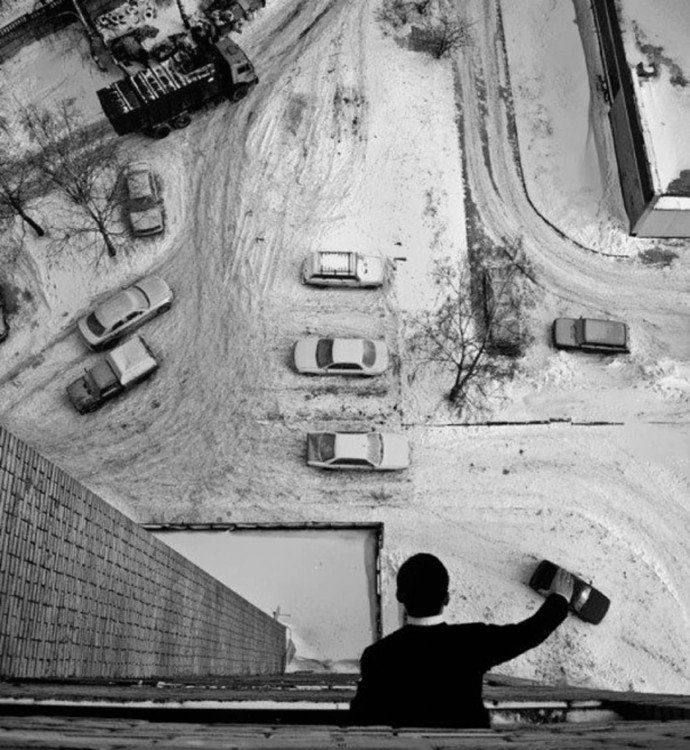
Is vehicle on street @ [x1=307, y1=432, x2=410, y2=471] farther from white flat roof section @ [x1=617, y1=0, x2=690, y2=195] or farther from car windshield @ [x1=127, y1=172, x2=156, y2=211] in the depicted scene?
white flat roof section @ [x1=617, y1=0, x2=690, y2=195]

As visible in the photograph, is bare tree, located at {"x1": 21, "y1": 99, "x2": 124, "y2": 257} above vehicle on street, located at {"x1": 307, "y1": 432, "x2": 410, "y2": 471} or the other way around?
above

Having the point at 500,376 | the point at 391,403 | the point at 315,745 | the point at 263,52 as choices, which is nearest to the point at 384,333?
the point at 391,403

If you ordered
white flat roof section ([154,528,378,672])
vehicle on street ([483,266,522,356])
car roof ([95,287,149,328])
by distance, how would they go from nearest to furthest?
white flat roof section ([154,528,378,672])
car roof ([95,287,149,328])
vehicle on street ([483,266,522,356])

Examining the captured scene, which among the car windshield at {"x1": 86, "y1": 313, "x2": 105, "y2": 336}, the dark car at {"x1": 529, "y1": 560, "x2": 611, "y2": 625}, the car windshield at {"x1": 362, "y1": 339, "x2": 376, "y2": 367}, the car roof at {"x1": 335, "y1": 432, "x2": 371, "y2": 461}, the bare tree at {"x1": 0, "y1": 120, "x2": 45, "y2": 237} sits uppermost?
the bare tree at {"x1": 0, "y1": 120, "x2": 45, "y2": 237}

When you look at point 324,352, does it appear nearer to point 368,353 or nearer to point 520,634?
point 368,353

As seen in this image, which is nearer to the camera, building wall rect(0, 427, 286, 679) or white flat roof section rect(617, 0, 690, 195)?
building wall rect(0, 427, 286, 679)

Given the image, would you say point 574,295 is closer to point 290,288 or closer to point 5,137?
point 290,288

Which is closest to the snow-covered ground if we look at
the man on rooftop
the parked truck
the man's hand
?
the parked truck
